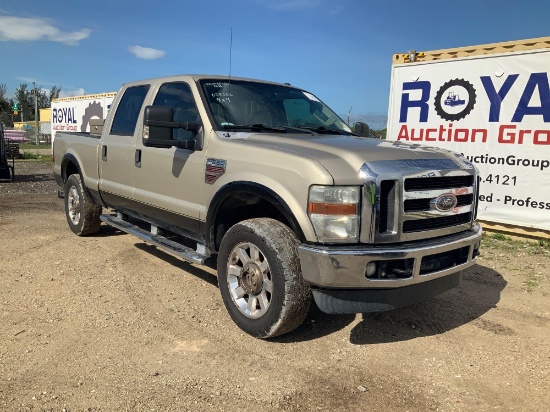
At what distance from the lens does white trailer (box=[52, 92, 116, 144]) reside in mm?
17906

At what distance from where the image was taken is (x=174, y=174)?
4.47 meters

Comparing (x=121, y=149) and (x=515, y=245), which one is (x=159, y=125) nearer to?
(x=121, y=149)

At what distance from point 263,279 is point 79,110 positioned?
18626 mm

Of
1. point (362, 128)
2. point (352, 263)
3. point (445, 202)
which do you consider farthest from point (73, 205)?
point (445, 202)

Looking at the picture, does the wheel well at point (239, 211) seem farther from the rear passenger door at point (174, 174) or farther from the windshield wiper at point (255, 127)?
the windshield wiper at point (255, 127)

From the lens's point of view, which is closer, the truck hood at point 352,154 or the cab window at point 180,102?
the truck hood at point 352,154

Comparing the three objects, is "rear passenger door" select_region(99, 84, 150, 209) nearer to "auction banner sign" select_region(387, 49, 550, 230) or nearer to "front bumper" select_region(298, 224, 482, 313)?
"front bumper" select_region(298, 224, 482, 313)

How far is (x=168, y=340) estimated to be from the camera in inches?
140

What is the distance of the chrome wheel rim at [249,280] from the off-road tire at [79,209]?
3.43 m

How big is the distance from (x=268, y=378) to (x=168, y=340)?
924mm

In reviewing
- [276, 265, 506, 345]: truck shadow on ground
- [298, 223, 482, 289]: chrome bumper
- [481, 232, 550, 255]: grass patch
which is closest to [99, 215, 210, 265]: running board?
[276, 265, 506, 345]: truck shadow on ground

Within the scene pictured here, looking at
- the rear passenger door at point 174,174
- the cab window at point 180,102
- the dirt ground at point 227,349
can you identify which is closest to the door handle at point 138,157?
the rear passenger door at point 174,174

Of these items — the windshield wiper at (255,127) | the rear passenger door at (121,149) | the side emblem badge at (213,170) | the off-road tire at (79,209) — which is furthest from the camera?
the off-road tire at (79,209)

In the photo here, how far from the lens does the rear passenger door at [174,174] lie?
4238 millimetres
